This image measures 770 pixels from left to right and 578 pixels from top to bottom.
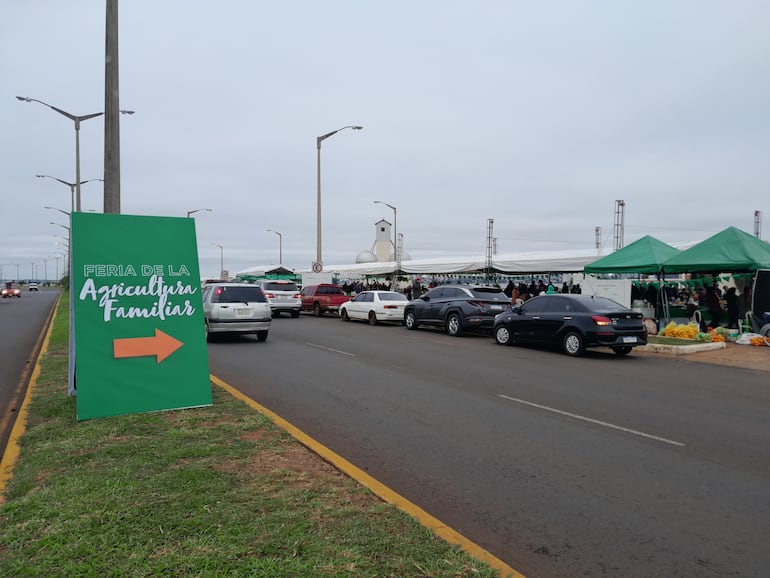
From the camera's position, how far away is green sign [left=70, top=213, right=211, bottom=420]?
21.8 feet

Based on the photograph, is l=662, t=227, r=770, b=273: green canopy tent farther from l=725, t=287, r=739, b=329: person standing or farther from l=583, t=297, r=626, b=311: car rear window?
l=583, t=297, r=626, b=311: car rear window

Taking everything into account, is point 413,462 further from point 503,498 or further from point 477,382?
point 477,382

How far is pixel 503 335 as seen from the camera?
16.8 metres

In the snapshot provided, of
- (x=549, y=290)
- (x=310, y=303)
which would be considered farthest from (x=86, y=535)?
(x=310, y=303)

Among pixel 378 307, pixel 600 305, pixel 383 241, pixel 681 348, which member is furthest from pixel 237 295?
pixel 383 241

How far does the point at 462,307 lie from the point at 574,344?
5421mm

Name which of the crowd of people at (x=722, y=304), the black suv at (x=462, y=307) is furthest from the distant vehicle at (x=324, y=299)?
the crowd of people at (x=722, y=304)

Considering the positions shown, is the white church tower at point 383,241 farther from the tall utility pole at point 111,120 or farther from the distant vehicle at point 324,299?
the tall utility pole at point 111,120

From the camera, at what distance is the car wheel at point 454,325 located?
761 inches

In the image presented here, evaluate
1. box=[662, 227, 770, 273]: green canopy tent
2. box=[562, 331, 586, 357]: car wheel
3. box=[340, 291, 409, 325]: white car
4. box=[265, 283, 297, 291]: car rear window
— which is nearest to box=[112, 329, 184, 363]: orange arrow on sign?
box=[562, 331, 586, 357]: car wheel

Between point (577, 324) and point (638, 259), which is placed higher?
point (638, 259)

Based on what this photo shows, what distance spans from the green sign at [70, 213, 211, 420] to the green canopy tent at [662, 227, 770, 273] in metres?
15.6

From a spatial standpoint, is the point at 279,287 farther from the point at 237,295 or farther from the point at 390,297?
the point at 237,295

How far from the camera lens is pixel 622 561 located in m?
3.75
